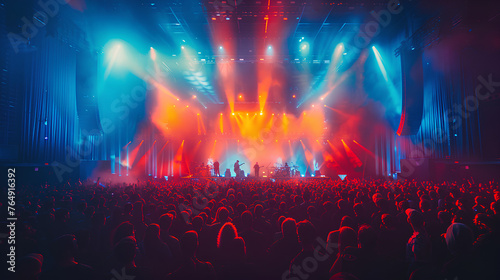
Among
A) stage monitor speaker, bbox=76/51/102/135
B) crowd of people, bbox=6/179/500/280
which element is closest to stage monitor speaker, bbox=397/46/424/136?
crowd of people, bbox=6/179/500/280

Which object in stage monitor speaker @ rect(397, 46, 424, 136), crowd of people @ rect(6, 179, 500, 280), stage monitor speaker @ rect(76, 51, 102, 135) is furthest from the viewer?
stage monitor speaker @ rect(76, 51, 102, 135)

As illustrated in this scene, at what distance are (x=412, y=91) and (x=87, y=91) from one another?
14961mm

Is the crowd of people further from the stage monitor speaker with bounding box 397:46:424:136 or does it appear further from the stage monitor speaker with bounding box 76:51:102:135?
the stage monitor speaker with bounding box 76:51:102:135

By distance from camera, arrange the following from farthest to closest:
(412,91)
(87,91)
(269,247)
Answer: (87,91) < (412,91) < (269,247)

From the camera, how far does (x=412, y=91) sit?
1221 cm

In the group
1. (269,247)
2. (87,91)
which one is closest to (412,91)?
(269,247)

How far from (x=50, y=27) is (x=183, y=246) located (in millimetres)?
12955

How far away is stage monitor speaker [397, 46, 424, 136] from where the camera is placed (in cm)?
1214

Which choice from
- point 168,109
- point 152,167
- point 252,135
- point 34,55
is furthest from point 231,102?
point 34,55

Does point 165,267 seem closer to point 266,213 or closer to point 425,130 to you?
point 266,213

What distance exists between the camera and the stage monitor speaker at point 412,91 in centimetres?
1214

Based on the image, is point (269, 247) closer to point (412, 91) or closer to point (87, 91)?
point (412, 91)

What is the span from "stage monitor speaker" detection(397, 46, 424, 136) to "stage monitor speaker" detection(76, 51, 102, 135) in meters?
14.4

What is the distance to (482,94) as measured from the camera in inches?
471
